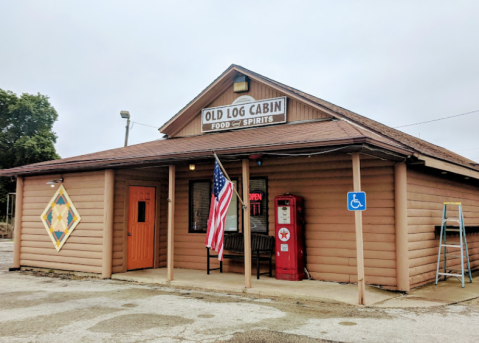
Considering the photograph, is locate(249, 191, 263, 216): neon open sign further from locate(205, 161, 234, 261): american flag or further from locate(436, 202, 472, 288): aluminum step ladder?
locate(436, 202, 472, 288): aluminum step ladder

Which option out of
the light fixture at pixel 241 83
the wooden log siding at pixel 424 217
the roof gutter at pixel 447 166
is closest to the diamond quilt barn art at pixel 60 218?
the light fixture at pixel 241 83

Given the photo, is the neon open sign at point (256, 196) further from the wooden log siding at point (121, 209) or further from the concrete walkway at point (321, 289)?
the wooden log siding at point (121, 209)

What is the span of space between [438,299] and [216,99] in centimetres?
729

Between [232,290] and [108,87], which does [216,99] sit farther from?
[108,87]

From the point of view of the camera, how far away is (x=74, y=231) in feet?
36.6

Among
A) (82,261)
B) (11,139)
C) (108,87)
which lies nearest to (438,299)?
(82,261)

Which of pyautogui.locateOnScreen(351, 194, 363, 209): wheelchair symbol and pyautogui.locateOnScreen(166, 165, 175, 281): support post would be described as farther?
pyautogui.locateOnScreen(166, 165, 175, 281): support post

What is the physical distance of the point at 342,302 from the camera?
721cm

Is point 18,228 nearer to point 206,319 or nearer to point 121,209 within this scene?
point 121,209

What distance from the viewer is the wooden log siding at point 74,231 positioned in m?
10.7

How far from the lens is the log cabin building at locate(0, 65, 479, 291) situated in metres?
8.45

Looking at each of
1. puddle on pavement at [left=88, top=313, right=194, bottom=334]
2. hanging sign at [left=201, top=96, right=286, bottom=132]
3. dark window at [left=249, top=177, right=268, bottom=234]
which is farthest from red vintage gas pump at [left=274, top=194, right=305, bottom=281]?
puddle on pavement at [left=88, top=313, right=194, bottom=334]

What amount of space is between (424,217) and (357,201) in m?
2.89

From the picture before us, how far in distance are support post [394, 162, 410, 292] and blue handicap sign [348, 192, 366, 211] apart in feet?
5.13
